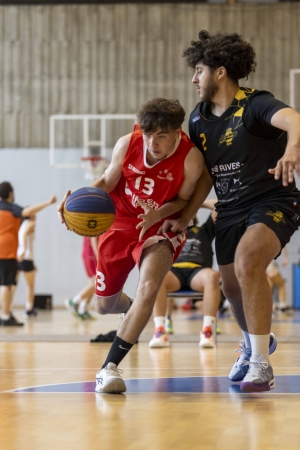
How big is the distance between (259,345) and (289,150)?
1.07 m

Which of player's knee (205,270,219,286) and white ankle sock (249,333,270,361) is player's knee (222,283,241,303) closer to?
white ankle sock (249,333,270,361)

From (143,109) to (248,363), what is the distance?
1581 millimetres

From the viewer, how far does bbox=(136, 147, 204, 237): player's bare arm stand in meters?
4.50

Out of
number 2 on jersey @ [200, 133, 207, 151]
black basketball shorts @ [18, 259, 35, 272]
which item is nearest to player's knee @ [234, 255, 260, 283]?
number 2 on jersey @ [200, 133, 207, 151]

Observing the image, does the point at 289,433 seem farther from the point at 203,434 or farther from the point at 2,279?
the point at 2,279

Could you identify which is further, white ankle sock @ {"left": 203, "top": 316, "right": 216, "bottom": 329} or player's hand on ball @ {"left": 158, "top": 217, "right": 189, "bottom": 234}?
white ankle sock @ {"left": 203, "top": 316, "right": 216, "bottom": 329}

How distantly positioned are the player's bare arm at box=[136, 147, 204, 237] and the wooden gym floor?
0.97 m

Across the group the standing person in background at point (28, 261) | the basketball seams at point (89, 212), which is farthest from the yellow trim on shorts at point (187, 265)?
the standing person in background at point (28, 261)

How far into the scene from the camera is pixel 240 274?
411cm

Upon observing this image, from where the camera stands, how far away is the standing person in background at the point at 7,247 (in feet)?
34.8

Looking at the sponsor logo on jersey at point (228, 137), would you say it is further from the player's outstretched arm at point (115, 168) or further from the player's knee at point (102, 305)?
the player's knee at point (102, 305)

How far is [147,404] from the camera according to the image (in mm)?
3840

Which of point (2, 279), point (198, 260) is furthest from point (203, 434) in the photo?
point (2, 279)

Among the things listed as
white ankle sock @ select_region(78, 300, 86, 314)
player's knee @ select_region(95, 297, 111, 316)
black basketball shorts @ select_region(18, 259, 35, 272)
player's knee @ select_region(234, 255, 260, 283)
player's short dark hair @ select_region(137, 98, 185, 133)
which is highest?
player's short dark hair @ select_region(137, 98, 185, 133)
